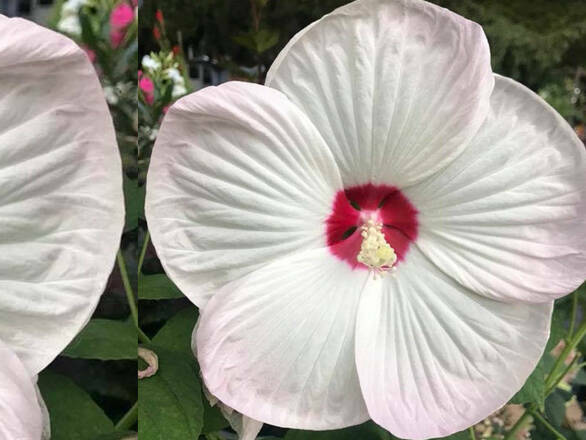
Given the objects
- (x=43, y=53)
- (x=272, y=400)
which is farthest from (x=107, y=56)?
(x=272, y=400)

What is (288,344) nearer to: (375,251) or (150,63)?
(375,251)

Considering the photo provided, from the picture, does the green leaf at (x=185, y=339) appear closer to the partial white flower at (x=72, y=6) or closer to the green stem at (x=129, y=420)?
the green stem at (x=129, y=420)

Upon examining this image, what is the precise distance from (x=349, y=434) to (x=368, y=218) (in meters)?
0.13

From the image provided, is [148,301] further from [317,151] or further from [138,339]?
[317,151]

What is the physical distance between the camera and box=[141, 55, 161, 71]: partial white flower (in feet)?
1.28

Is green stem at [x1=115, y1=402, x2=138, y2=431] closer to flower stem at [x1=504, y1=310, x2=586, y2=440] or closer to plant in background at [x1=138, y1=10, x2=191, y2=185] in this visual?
plant in background at [x1=138, y1=10, x2=191, y2=185]

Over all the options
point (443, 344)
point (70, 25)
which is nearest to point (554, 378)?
point (443, 344)

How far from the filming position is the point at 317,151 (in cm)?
37

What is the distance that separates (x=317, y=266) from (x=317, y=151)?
0.06 m

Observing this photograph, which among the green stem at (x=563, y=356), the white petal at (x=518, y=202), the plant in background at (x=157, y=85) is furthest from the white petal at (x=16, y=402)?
the green stem at (x=563, y=356)

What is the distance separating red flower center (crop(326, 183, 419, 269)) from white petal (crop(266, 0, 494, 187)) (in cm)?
3

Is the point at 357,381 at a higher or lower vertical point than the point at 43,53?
lower

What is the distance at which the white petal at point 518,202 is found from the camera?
14.6 inches

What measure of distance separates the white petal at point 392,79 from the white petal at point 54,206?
3.8 inches
